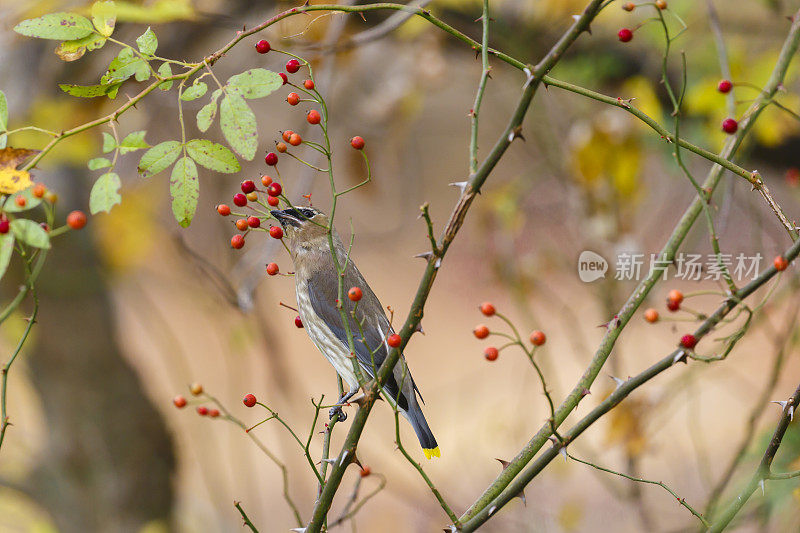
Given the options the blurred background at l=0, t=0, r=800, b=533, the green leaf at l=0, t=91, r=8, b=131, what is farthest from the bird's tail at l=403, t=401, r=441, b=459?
the green leaf at l=0, t=91, r=8, b=131

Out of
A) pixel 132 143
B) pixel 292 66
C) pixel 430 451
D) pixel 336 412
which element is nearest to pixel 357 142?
pixel 292 66

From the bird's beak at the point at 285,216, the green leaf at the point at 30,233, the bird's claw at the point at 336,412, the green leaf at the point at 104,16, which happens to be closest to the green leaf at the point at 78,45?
the green leaf at the point at 104,16

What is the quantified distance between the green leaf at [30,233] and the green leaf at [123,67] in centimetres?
34

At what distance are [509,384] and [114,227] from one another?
17.7 ft

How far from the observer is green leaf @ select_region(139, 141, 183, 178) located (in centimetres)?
156

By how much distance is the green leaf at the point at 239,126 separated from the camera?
4.95ft

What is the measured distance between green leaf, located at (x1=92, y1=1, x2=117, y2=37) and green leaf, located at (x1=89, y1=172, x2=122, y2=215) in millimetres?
342

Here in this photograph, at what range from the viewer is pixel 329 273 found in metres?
2.58

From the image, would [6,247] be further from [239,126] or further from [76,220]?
[239,126]

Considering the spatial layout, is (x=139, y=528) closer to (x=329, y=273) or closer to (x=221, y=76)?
(x=329, y=273)

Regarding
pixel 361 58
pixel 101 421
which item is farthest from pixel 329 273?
pixel 361 58

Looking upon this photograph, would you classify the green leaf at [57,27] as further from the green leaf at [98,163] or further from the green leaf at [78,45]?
the green leaf at [98,163]

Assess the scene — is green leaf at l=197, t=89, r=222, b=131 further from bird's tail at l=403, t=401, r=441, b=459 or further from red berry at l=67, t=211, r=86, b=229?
bird's tail at l=403, t=401, r=441, b=459

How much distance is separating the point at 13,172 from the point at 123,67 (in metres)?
0.28
